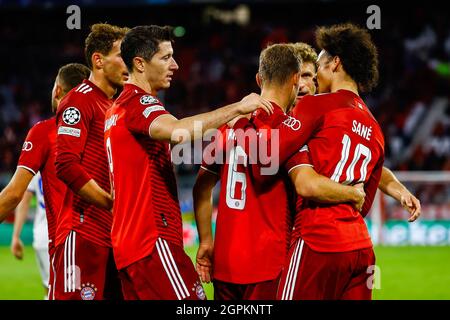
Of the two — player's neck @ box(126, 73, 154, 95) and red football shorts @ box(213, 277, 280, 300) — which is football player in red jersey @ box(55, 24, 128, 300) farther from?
red football shorts @ box(213, 277, 280, 300)

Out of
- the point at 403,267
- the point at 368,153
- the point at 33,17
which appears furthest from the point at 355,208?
the point at 33,17

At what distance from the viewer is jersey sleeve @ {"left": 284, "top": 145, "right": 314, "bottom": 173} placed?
181 inches

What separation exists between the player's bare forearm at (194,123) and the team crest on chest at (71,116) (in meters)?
0.96

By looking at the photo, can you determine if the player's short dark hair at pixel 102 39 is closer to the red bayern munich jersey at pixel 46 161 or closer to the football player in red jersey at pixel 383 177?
the red bayern munich jersey at pixel 46 161

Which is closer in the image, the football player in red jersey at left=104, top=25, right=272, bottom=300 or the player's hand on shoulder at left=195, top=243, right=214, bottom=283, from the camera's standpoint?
the football player in red jersey at left=104, top=25, right=272, bottom=300

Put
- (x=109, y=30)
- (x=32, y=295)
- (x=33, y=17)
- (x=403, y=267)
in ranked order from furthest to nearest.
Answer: (x=33, y=17) → (x=403, y=267) → (x=32, y=295) → (x=109, y=30)

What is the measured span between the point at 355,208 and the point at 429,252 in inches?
434

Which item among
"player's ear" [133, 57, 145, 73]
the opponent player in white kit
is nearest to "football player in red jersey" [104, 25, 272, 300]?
"player's ear" [133, 57, 145, 73]

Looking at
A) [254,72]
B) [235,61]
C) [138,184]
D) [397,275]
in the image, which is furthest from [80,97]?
[235,61]

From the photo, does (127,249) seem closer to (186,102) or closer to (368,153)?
(368,153)

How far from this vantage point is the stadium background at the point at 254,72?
54.3 feet

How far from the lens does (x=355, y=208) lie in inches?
183

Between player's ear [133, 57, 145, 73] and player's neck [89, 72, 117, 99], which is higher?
player's ear [133, 57, 145, 73]

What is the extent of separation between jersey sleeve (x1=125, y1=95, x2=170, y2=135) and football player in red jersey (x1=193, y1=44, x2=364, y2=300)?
0.54 metres
